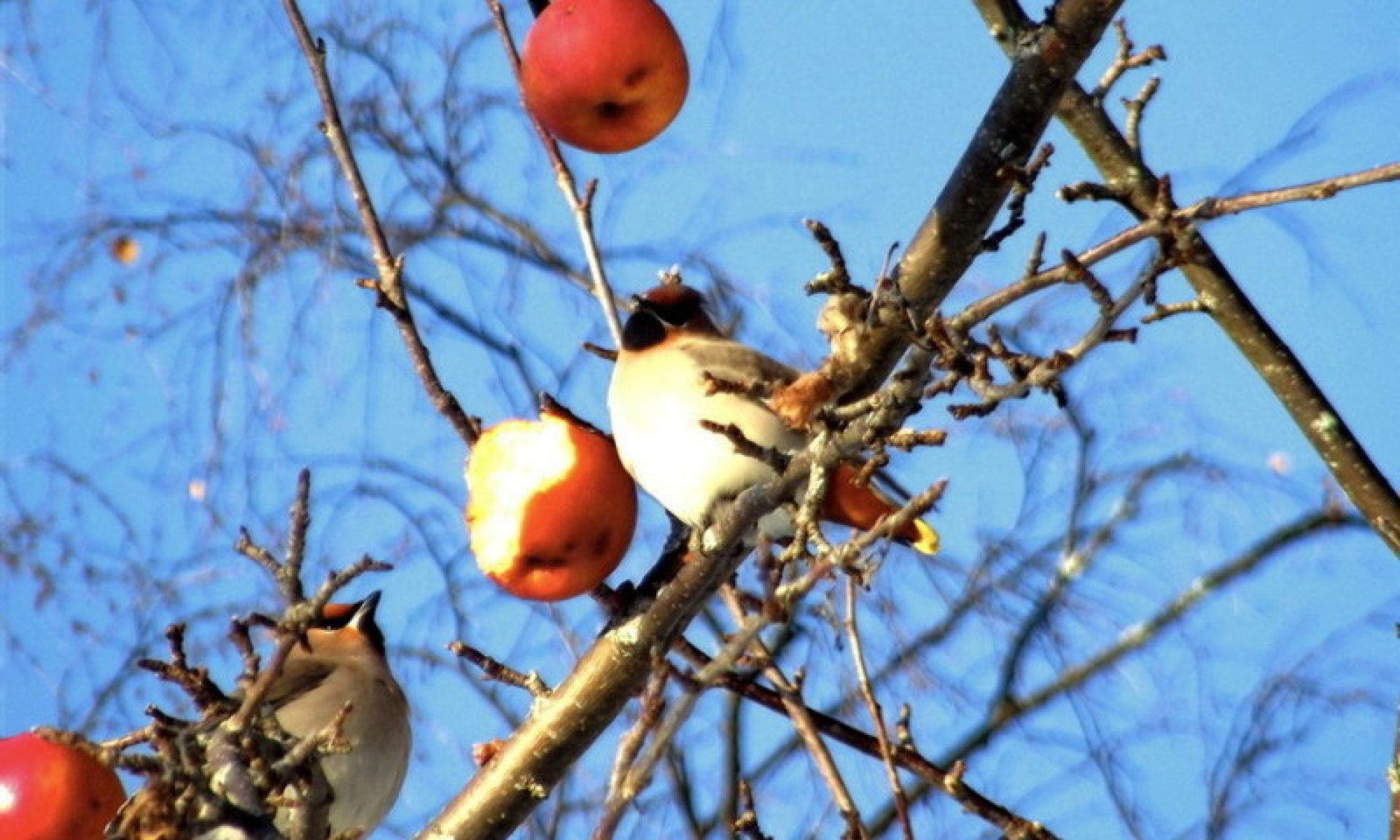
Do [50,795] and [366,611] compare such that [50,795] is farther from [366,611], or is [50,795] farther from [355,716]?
[366,611]

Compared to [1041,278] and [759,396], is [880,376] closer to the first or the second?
[759,396]

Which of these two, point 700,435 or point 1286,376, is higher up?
point 1286,376

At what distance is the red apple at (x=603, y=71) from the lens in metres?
2.88

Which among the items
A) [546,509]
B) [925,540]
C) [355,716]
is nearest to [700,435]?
[546,509]

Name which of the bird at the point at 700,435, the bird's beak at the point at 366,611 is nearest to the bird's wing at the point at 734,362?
the bird at the point at 700,435

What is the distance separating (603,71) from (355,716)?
170 cm

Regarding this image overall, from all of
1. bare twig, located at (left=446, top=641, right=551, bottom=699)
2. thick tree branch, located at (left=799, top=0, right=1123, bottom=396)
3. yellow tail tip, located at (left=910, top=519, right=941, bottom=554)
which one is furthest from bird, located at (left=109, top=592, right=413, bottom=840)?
thick tree branch, located at (left=799, top=0, right=1123, bottom=396)

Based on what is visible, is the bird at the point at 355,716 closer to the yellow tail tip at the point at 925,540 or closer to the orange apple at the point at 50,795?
the orange apple at the point at 50,795

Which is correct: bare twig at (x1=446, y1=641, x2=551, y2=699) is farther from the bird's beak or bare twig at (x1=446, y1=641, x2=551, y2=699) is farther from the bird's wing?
the bird's beak

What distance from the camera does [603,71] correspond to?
286 centimetres

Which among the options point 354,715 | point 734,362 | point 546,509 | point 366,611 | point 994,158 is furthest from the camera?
point 366,611

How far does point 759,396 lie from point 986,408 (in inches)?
18.2

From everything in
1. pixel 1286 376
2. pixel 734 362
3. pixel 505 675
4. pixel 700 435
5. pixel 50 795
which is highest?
pixel 1286 376

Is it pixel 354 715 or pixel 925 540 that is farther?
pixel 354 715
